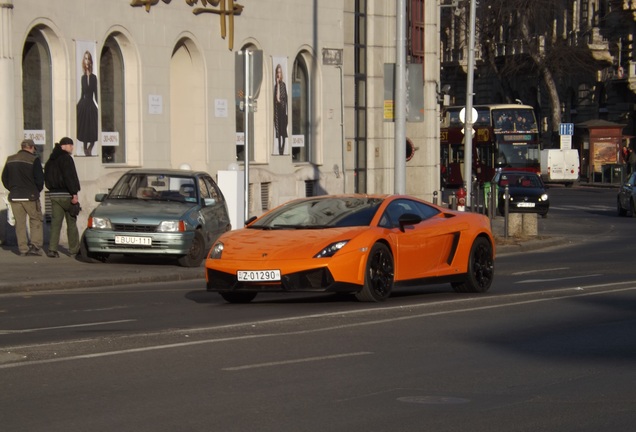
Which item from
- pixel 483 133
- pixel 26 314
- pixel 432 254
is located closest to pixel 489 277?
pixel 432 254

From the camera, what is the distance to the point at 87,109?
89.4ft

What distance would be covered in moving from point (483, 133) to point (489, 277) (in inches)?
1970

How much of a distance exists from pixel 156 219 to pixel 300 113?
1477 centimetres

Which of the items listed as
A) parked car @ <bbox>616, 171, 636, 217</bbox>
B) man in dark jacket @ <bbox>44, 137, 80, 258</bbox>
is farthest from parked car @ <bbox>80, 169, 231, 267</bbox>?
parked car @ <bbox>616, 171, 636, 217</bbox>

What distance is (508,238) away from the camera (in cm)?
3069

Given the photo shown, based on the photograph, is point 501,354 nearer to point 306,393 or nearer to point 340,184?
point 306,393

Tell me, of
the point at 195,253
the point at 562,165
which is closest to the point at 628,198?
the point at 195,253

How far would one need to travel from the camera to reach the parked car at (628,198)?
44.1 meters

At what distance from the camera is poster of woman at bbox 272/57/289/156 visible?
33844 mm

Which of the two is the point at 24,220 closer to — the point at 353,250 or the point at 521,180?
the point at 353,250

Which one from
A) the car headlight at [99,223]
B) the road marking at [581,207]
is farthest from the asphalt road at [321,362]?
the road marking at [581,207]

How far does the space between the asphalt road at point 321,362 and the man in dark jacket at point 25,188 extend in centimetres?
506

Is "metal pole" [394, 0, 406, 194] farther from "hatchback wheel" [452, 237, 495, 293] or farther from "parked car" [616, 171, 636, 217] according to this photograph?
"parked car" [616, 171, 636, 217]

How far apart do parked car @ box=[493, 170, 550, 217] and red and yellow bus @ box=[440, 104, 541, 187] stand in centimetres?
1973
